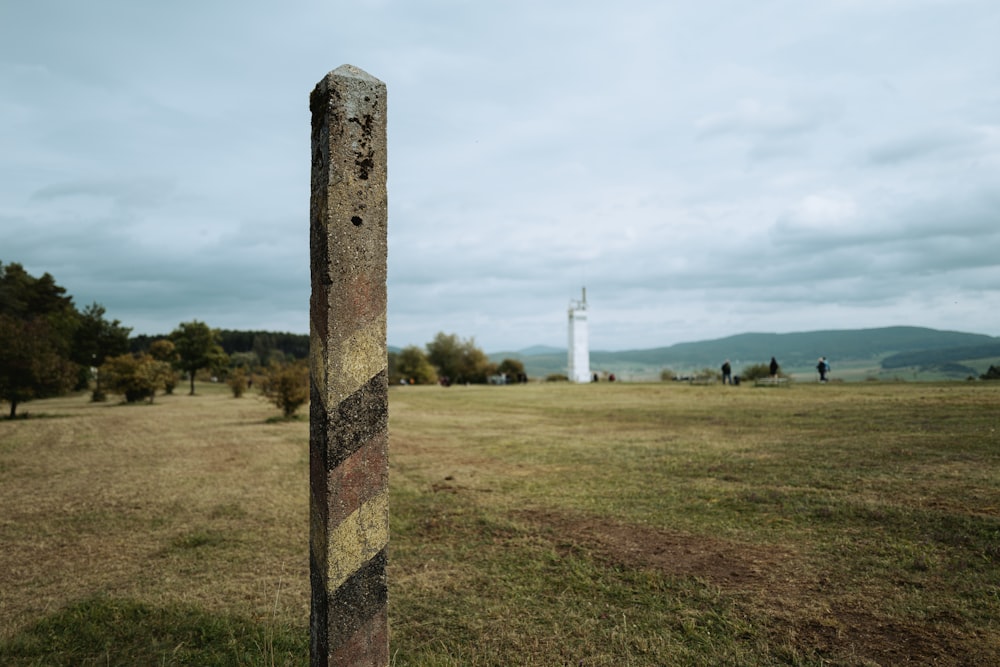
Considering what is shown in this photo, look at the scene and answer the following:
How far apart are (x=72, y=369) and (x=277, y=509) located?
78.1 feet

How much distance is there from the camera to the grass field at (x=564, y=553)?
484 centimetres

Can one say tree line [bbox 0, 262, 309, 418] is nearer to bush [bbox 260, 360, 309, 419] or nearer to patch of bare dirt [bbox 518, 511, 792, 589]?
bush [bbox 260, 360, 309, 419]

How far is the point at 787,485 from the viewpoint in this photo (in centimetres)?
991

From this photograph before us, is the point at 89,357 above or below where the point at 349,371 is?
above

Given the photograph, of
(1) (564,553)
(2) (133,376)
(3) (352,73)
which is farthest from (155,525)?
(2) (133,376)

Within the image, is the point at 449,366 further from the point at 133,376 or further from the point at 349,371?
the point at 349,371

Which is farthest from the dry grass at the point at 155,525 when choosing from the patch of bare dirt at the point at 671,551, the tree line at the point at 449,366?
the tree line at the point at 449,366

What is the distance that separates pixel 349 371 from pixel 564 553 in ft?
15.9

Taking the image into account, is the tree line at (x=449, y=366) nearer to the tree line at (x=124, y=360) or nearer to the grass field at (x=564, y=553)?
the tree line at (x=124, y=360)

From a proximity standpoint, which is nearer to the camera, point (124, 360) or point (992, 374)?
point (992, 374)

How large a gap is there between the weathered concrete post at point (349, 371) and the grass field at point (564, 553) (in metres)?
1.75

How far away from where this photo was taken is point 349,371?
3145mm

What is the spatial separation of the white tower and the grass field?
206ft

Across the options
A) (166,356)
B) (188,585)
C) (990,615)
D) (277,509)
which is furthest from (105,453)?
(166,356)
